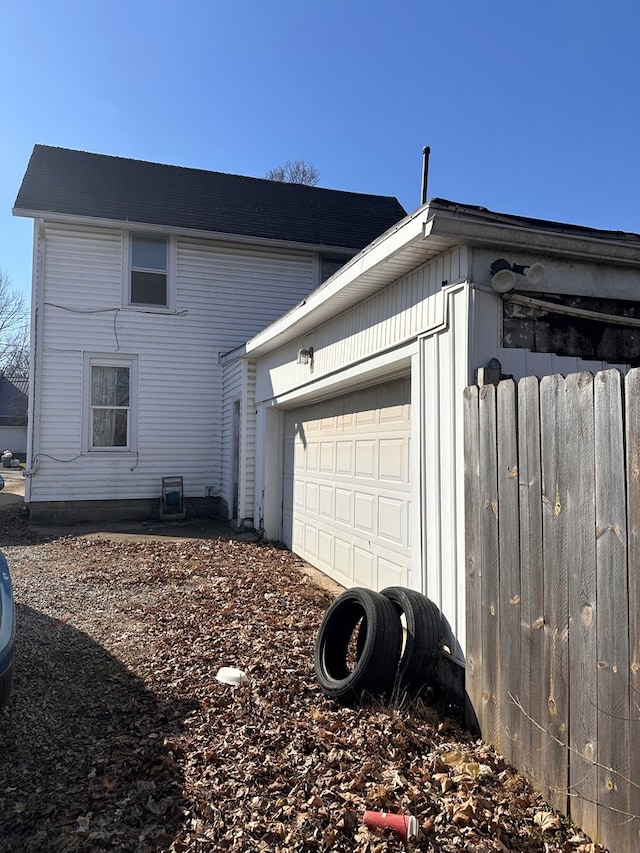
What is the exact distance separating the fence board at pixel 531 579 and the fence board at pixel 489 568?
0.24 metres

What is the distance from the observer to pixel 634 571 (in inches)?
81.7

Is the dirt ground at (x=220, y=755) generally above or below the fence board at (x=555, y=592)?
below

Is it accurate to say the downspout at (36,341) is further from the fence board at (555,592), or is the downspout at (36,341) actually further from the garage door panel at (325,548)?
the fence board at (555,592)

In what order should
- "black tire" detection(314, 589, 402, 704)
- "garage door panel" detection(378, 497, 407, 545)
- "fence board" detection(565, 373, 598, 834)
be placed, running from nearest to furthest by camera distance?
"fence board" detection(565, 373, 598, 834)
"black tire" detection(314, 589, 402, 704)
"garage door panel" detection(378, 497, 407, 545)

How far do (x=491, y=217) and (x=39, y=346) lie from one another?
977cm

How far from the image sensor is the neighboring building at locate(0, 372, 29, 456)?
1368 inches

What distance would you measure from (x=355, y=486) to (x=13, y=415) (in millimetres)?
36250

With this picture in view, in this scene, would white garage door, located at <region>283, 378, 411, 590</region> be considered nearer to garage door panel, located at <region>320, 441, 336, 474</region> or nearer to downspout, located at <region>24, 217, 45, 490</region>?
garage door panel, located at <region>320, 441, 336, 474</region>

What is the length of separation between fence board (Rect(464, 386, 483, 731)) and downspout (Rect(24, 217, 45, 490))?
976 centimetres

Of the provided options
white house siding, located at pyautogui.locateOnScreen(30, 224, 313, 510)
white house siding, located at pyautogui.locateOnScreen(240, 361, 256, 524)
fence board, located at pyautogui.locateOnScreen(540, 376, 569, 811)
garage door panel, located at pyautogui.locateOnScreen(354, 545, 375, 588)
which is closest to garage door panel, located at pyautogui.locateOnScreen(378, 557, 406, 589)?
garage door panel, located at pyautogui.locateOnScreen(354, 545, 375, 588)

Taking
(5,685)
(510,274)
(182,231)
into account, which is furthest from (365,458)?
(182,231)

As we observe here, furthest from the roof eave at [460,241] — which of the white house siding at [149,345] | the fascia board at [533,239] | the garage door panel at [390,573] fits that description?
the white house siding at [149,345]

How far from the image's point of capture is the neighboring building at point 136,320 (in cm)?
1096

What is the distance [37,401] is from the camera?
35.6ft
